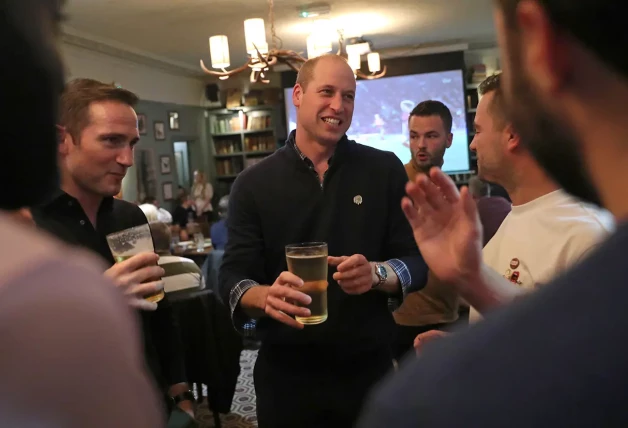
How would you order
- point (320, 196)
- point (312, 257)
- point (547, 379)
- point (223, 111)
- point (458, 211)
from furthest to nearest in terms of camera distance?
point (223, 111), point (320, 196), point (312, 257), point (458, 211), point (547, 379)

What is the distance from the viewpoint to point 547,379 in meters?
0.40

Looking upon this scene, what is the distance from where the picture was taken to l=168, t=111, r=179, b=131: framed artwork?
927cm

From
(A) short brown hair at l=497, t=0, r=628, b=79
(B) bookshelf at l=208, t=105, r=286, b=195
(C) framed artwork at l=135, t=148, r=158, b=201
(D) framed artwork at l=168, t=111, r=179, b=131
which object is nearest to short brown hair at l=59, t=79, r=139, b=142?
(A) short brown hair at l=497, t=0, r=628, b=79

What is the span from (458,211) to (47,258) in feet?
2.48

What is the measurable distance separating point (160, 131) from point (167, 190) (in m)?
0.95

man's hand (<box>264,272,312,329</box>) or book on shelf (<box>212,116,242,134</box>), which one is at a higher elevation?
book on shelf (<box>212,116,242,134</box>)

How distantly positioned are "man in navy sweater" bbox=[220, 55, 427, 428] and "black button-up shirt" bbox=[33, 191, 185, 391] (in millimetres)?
229

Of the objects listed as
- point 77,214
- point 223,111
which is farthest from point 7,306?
point 223,111

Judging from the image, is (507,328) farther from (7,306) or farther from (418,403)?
(7,306)

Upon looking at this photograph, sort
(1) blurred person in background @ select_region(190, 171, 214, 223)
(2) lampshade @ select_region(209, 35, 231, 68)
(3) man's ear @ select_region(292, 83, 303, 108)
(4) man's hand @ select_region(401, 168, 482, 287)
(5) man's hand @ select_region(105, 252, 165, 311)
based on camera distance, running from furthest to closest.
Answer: (1) blurred person in background @ select_region(190, 171, 214, 223), (2) lampshade @ select_region(209, 35, 231, 68), (3) man's ear @ select_region(292, 83, 303, 108), (5) man's hand @ select_region(105, 252, 165, 311), (4) man's hand @ select_region(401, 168, 482, 287)

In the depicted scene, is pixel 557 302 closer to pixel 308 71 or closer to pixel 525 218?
pixel 525 218

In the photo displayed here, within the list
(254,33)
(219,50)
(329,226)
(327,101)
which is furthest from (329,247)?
(219,50)

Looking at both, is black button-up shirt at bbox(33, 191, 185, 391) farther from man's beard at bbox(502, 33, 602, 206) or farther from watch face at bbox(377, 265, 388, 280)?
man's beard at bbox(502, 33, 602, 206)

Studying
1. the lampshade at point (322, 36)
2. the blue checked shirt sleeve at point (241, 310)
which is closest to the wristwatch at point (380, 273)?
the blue checked shirt sleeve at point (241, 310)
